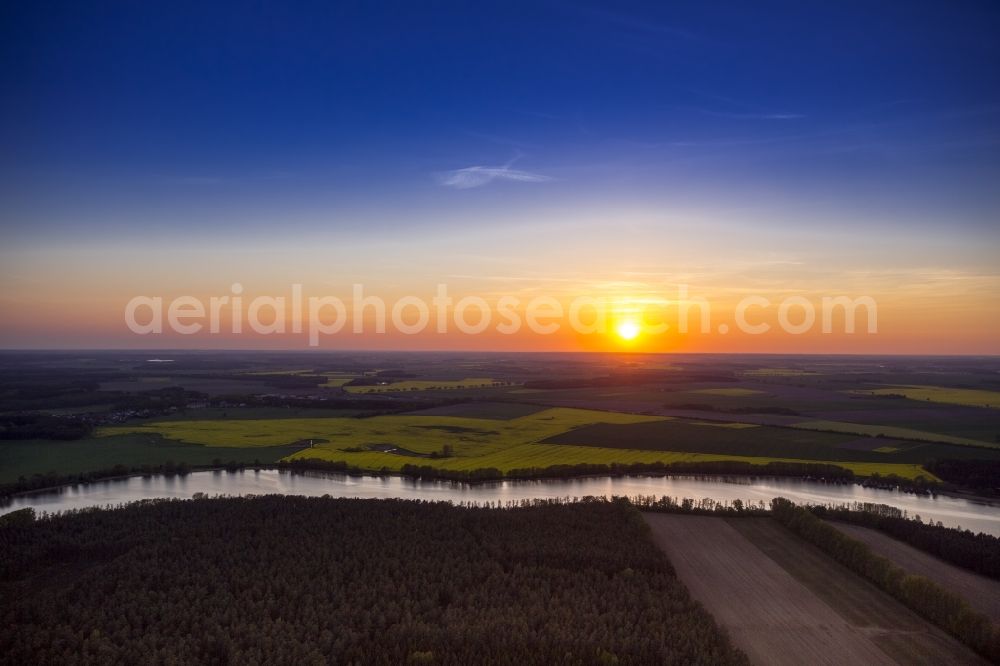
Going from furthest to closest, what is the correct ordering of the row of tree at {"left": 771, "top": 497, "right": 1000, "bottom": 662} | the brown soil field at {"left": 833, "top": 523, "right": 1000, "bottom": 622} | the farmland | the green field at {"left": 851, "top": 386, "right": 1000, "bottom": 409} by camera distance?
the green field at {"left": 851, "top": 386, "right": 1000, "bottom": 409}
the farmland
the brown soil field at {"left": 833, "top": 523, "right": 1000, "bottom": 622}
the row of tree at {"left": 771, "top": 497, "right": 1000, "bottom": 662}

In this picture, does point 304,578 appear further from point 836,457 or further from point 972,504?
point 836,457

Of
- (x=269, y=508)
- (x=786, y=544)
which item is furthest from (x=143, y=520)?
(x=786, y=544)

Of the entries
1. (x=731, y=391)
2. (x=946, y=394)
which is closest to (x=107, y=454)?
(x=731, y=391)

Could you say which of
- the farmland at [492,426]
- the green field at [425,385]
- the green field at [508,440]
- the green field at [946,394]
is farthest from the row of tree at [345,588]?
the green field at [946,394]

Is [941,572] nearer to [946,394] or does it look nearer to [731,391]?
[731,391]

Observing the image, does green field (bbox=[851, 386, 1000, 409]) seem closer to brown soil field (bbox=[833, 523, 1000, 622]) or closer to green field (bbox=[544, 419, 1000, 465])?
green field (bbox=[544, 419, 1000, 465])

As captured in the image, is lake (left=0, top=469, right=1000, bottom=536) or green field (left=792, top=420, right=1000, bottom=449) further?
green field (left=792, top=420, right=1000, bottom=449)

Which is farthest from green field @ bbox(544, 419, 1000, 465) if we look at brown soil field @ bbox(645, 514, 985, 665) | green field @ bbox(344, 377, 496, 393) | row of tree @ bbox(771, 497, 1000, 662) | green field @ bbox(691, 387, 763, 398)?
green field @ bbox(344, 377, 496, 393)

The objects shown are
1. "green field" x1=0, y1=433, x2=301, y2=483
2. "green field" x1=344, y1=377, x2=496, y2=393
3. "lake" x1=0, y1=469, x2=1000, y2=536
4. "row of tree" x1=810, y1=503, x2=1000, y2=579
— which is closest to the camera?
"row of tree" x1=810, y1=503, x2=1000, y2=579
